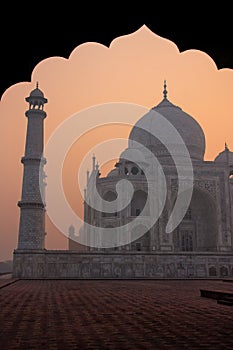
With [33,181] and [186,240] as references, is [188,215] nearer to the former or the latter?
[186,240]

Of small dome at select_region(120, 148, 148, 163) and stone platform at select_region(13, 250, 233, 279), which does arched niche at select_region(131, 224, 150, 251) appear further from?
small dome at select_region(120, 148, 148, 163)

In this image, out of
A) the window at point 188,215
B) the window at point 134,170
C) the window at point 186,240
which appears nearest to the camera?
the window at point 186,240

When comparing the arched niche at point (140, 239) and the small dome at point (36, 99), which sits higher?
the small dome at point (36, 99)

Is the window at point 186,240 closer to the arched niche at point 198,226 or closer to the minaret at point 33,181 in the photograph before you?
the arched niche at point 198,226

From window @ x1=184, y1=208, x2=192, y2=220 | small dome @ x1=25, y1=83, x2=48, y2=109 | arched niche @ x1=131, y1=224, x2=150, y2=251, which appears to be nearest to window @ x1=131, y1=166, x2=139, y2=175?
window @ x1=184, y1=208, x2=192, y2=220

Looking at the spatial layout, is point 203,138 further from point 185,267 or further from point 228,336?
point 228,336

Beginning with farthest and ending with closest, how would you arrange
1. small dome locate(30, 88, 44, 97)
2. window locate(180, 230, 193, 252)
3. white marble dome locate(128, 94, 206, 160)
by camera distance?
white marble dome locate(128, 94, 206, 160) < window locate(180, 230, 193, 252) < small dome locate(30, 88, 44, 97)

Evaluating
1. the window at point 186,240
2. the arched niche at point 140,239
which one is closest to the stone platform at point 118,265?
the arched niche at point 140,239
